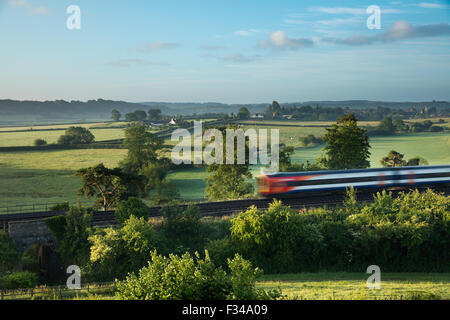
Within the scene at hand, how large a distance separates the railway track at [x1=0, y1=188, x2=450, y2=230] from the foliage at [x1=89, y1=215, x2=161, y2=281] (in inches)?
209

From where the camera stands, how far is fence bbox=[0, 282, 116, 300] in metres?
22.0

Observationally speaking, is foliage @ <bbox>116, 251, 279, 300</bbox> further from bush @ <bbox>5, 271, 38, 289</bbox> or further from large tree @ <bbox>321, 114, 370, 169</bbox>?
large tree @ <bbox>321, 114, 370, 169</bbox>

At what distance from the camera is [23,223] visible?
3294 centimetres

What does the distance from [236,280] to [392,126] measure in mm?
141796

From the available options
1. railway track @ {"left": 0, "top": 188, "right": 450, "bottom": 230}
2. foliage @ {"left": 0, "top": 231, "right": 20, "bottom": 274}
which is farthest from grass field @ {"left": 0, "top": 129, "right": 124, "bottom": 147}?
foliage @ {"left": 0, "top": 231, "right": 20, "bottom": 274}

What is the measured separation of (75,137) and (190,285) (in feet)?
337

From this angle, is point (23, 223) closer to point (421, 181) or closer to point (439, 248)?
point (439, 248)

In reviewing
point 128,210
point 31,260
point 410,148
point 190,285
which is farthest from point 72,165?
point 410,148

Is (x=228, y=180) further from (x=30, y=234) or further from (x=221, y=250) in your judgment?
(x=30, y=234)

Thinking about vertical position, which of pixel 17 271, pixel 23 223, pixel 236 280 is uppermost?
pixel 236 280

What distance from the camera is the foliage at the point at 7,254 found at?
29703 mm

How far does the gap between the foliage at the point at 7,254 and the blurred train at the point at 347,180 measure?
2454 cm

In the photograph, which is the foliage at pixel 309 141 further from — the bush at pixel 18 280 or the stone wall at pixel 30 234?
the bush at pixel 18 280
